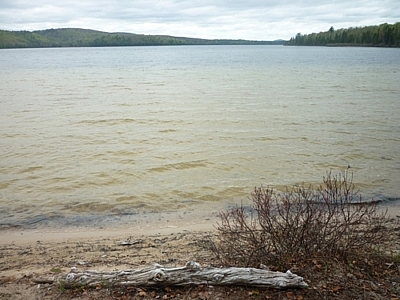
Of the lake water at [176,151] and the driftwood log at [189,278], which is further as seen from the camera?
the lake water at [176,151]

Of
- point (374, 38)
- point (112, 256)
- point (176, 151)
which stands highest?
point (374, 38)

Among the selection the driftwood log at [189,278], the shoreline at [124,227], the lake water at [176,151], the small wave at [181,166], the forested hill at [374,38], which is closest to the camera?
the driftwood log at [189,278]

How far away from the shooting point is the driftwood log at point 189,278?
4301mm

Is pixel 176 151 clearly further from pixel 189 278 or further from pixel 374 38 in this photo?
pixel 374 38

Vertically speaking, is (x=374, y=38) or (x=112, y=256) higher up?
(x=374, y=38)

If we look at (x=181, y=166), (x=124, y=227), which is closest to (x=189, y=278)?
(x=124, y=227)

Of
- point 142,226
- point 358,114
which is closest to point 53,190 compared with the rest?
point 142,226

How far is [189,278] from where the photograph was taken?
175 inches

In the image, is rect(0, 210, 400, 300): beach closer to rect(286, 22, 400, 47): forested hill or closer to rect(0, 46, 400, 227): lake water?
rect(0, 46, 400, 227): lake water

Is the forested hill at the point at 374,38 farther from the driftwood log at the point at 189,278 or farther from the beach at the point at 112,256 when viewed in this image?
the driftwood log at the point at 189,278

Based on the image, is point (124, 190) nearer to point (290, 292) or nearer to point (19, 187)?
point (19, 187)

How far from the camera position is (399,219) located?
743 centimetres

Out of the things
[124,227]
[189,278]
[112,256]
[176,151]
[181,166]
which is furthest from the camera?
[176,151]

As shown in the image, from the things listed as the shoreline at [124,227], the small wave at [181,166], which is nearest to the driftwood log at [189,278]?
the shoreline at [124,227]
